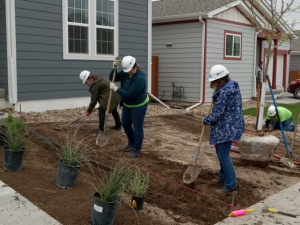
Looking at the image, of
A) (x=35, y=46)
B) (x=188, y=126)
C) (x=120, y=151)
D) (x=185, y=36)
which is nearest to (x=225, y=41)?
(x=185, y=36)

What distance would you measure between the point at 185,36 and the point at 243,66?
10.9ft

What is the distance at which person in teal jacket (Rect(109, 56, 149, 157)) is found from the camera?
Result: 5594mm

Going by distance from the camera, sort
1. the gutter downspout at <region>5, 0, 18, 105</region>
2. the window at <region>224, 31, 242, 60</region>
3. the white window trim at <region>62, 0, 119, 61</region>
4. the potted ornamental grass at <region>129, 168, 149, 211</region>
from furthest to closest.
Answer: the window at <region>224, 31, 242, 60</region>
the white window trim at <region>62, 0, 119, 61</region>
the gutter downspout at <region>5, 0, 18, 105</region>
the potted ornamental grass at <region>129, 168, 149, 211</region>

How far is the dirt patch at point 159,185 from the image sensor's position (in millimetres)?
3701

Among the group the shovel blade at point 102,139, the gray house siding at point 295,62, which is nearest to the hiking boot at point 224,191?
the shovel blade at point 102,139

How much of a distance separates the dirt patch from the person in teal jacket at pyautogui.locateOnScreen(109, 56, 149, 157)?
1.13 ft

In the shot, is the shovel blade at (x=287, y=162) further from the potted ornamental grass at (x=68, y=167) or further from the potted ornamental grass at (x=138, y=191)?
the potted ornamental grass at (x=68, y=167)

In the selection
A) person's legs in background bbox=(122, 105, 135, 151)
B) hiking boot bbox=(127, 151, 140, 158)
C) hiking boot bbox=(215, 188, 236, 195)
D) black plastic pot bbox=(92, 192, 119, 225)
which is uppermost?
person's legs in background bbox=(122, 105, 135, 151)

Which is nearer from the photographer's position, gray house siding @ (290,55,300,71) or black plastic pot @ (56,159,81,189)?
black plastic pot @ (56,159,81,189)

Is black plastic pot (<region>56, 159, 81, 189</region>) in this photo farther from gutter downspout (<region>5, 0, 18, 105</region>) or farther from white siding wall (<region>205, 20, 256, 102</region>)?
white siding wall (<region>205, 20, 256, 102</region>)

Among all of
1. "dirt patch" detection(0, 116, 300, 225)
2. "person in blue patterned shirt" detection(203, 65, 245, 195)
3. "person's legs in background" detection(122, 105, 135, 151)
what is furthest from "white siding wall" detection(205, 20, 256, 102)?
"person in blue patterned shirt" detection(203, 65, 245, 195)

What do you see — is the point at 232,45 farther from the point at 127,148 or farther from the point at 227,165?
the point at 227,165

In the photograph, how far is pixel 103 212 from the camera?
318 centimetres

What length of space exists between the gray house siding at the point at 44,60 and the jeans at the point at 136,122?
4.06 m
